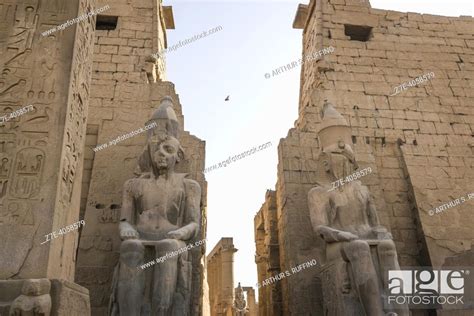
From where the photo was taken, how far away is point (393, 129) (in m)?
7.01

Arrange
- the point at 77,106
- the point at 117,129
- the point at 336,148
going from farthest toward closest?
the point at 117,129 → the point at 336,148 → the point at 77,106

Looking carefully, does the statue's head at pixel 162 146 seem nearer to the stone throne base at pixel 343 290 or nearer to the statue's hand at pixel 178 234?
the statue's hand at pixel 178 234

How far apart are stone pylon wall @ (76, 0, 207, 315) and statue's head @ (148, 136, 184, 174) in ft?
1.45

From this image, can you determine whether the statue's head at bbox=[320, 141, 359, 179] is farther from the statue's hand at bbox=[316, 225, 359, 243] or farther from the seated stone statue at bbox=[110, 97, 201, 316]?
the seated stone statue at bbox=[110, 97, 201, 316]

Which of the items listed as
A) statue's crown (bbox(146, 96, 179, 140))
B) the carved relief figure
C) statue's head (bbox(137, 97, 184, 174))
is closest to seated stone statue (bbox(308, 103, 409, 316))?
statue's head (bbox(137, 97, 184, 174))

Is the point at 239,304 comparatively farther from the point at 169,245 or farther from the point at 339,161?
the point at 169,245

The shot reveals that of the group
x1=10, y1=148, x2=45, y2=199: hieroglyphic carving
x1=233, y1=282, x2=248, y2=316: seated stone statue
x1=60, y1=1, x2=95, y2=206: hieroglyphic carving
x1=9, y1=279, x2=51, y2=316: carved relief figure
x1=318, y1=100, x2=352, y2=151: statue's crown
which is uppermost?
x1=318, y1=100, x2=352, y2=151: statue's crown

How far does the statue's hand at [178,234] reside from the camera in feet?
13.0

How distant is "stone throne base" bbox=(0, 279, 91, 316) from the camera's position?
2309 millimetres

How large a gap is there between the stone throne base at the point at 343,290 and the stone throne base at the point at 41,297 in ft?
8.41

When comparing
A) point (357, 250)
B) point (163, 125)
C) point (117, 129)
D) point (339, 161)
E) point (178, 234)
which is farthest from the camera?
point (117, 129)

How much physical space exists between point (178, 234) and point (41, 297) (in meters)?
1.73

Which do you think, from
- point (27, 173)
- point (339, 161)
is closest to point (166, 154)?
point (27, 173)

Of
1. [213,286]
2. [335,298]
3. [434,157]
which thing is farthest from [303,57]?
[213,286]
